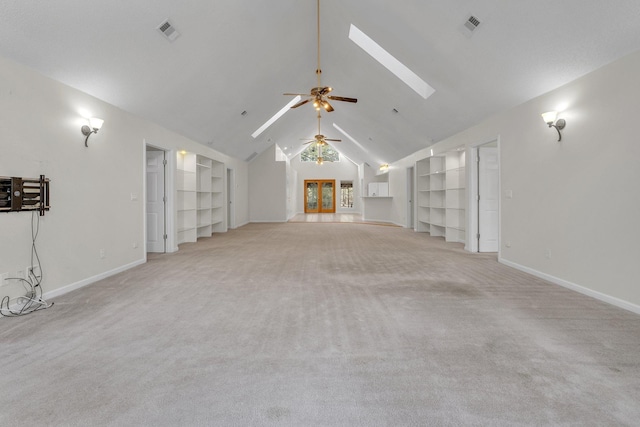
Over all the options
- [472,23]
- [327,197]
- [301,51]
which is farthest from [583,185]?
[327,197]

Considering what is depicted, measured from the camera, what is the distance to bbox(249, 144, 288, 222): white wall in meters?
14.3

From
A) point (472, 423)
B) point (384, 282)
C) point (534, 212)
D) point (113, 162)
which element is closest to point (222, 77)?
point (113, 162)

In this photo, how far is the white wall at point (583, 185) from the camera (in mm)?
3197

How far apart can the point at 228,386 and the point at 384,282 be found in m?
2.75

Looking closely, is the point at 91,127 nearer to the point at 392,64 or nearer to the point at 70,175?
the point at 70,175

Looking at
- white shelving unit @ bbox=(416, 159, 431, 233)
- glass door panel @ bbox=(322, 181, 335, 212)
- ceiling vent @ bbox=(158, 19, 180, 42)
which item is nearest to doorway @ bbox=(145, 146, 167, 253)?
ceiling vent @ bbox=(158, 19, 180, 42)

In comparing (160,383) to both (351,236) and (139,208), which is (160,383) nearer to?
(139,208)

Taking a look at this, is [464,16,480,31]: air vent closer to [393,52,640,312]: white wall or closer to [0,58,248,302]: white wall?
[393,52,640,312]: white wall

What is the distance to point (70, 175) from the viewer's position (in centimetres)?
396

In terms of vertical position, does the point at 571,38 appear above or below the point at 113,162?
above

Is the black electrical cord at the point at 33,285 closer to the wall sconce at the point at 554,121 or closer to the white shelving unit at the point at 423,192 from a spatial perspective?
the wall sconce at the point at 554,121

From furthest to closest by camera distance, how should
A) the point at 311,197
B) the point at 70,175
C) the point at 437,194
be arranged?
the point at 311,197
the point at 437,194
the point at 70,175

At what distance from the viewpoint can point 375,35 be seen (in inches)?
218

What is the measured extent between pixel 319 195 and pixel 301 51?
1383 centimetres
